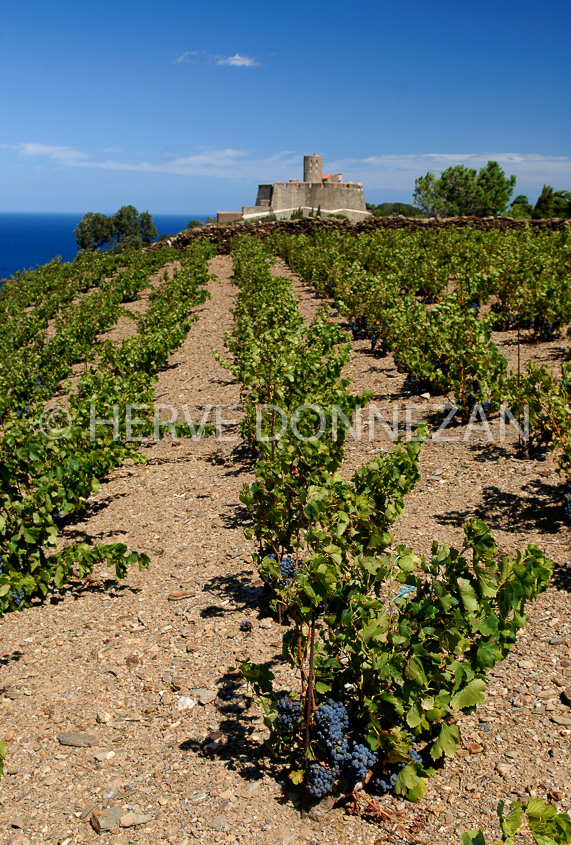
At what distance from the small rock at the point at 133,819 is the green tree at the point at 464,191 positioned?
216 feet

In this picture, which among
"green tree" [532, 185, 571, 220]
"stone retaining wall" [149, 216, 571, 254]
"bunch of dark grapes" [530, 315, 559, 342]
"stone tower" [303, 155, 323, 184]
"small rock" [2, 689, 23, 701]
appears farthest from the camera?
"stone tower" [303, 155, 323, 184]

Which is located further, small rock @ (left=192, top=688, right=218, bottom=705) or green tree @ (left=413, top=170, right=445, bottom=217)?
green tree @ (left=413, top=170, right=445, bottom=217)

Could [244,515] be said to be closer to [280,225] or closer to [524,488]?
[524,488]

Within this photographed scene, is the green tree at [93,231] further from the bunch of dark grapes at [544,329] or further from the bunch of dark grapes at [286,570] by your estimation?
the bunch of dark grapes at [286,570]

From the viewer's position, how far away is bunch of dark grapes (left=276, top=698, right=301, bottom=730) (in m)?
2.60

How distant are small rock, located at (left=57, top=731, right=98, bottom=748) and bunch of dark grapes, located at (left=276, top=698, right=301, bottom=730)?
1.00 meters

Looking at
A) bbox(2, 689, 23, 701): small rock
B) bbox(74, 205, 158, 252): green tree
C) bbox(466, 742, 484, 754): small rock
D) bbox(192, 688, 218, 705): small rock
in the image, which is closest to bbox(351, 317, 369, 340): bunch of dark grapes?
bbox(192, 688, 218, 705): small rock

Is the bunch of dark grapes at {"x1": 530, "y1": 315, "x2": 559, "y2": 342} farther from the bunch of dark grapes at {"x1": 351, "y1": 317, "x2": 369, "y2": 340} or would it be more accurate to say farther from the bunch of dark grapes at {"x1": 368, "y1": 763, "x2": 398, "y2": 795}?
the bunch of dark grapes at {"x1": 368, "y1": 763, "x2": 398, "y2": 795}

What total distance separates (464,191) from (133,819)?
7456cm

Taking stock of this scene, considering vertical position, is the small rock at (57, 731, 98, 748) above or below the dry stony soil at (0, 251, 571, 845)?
below

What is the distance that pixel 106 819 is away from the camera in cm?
254

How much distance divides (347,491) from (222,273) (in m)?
20.7

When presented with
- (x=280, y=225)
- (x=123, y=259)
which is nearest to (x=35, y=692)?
(x=123, y=259)

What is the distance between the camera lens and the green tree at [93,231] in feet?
199
